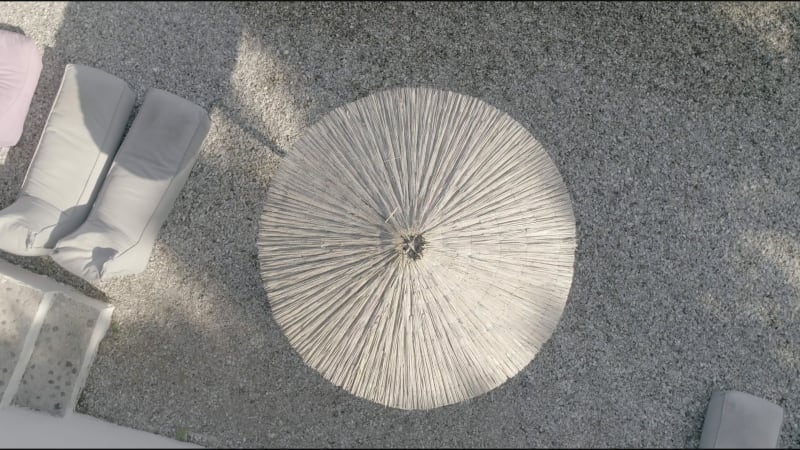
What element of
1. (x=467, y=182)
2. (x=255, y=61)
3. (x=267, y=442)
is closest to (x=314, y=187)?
(x=467, y=182)

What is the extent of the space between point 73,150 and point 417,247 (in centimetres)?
133

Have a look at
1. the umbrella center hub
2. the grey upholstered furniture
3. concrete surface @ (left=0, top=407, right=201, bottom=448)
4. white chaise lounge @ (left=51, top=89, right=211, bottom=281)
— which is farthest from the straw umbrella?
the grey upholstered furniture

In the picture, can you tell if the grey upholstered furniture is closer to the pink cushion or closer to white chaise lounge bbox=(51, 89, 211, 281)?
white chaise lounge bbox=(51, 89, 211, 281)

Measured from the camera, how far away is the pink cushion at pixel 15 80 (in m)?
1.74

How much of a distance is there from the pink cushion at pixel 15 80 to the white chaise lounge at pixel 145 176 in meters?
0.38

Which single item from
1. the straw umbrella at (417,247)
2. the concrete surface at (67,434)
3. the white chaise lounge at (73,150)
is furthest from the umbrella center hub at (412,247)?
the white chaise lounge at (73,150)

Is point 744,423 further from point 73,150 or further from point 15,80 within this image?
point 15,80

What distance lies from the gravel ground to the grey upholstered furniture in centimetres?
11

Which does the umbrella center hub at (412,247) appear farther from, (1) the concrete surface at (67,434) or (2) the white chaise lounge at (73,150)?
(2) the white chaise lounge at (73,150)

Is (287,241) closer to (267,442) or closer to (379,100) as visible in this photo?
(379,100)

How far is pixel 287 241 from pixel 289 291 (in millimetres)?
126

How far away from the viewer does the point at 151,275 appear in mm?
1952

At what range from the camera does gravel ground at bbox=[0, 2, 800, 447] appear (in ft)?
6.23

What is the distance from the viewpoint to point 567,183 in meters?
1.94
